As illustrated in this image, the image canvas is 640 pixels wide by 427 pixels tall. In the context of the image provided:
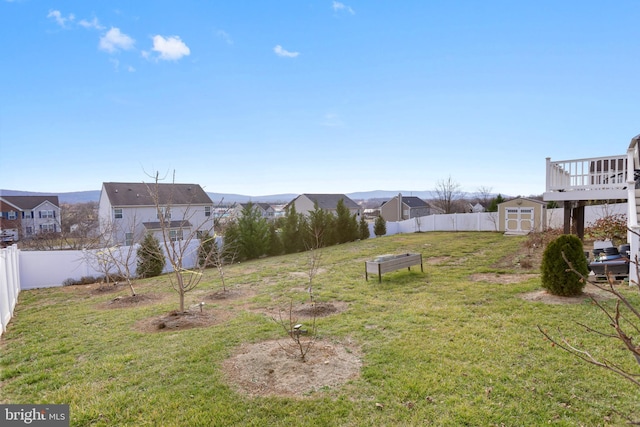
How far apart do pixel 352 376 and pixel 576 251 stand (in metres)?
5.55

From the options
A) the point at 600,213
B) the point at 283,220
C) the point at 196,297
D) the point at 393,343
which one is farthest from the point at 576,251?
the point at 283,220

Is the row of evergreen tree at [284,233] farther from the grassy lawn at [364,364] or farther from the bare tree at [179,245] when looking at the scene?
the grassy lawn at [364,364]

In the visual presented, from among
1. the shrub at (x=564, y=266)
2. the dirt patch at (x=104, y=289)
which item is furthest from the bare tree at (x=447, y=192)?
the dirt patch at (x=104, y=289)

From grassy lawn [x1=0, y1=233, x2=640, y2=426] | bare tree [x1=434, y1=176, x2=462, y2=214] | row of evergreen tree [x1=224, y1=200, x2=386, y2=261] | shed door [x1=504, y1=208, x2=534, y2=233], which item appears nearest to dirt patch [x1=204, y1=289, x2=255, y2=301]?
grassy lawn [x1=0, y1=233, x2=640, y2=426]

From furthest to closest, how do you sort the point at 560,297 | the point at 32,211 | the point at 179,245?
the point at 32,211
the point at 179,245
the point at 560,297

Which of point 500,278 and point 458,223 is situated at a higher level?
point 458,223

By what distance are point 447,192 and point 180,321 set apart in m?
43.8

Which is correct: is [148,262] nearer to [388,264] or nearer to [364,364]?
[388,264]

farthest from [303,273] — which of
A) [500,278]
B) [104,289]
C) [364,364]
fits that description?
[364,364]

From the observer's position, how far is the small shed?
21.3m

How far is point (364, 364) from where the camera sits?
4621mm

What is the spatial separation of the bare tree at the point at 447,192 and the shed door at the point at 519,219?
22097mm

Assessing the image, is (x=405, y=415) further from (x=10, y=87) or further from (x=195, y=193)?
(x=195, y=193)

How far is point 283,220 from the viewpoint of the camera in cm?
2286
